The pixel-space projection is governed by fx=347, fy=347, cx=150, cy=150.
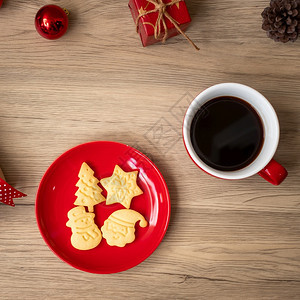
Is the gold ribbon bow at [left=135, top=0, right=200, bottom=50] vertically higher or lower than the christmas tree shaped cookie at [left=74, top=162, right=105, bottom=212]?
higher

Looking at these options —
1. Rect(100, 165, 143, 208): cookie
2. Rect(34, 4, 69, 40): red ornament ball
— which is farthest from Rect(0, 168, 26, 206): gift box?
Rect(34, 4, 69, 40): red ornament ball

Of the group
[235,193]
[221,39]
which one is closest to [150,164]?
[235,193]

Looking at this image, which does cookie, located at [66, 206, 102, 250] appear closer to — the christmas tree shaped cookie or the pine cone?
the christmas tree shaped cookie

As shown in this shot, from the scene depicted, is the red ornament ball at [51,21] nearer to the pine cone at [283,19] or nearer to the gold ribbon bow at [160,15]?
the gold ribbon bow at [160,15]

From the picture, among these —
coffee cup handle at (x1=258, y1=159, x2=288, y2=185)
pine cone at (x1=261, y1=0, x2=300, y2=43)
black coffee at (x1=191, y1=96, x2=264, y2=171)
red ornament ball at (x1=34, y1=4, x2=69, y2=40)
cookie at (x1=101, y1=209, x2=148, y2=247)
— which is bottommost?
cookie at (x1=101, y1=209, x2=148, y2=247)

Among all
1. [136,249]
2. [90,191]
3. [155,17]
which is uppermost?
[155,17]

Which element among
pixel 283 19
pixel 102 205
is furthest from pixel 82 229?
pixel 283 19

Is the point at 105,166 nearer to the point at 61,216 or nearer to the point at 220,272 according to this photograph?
the point at 61,216
